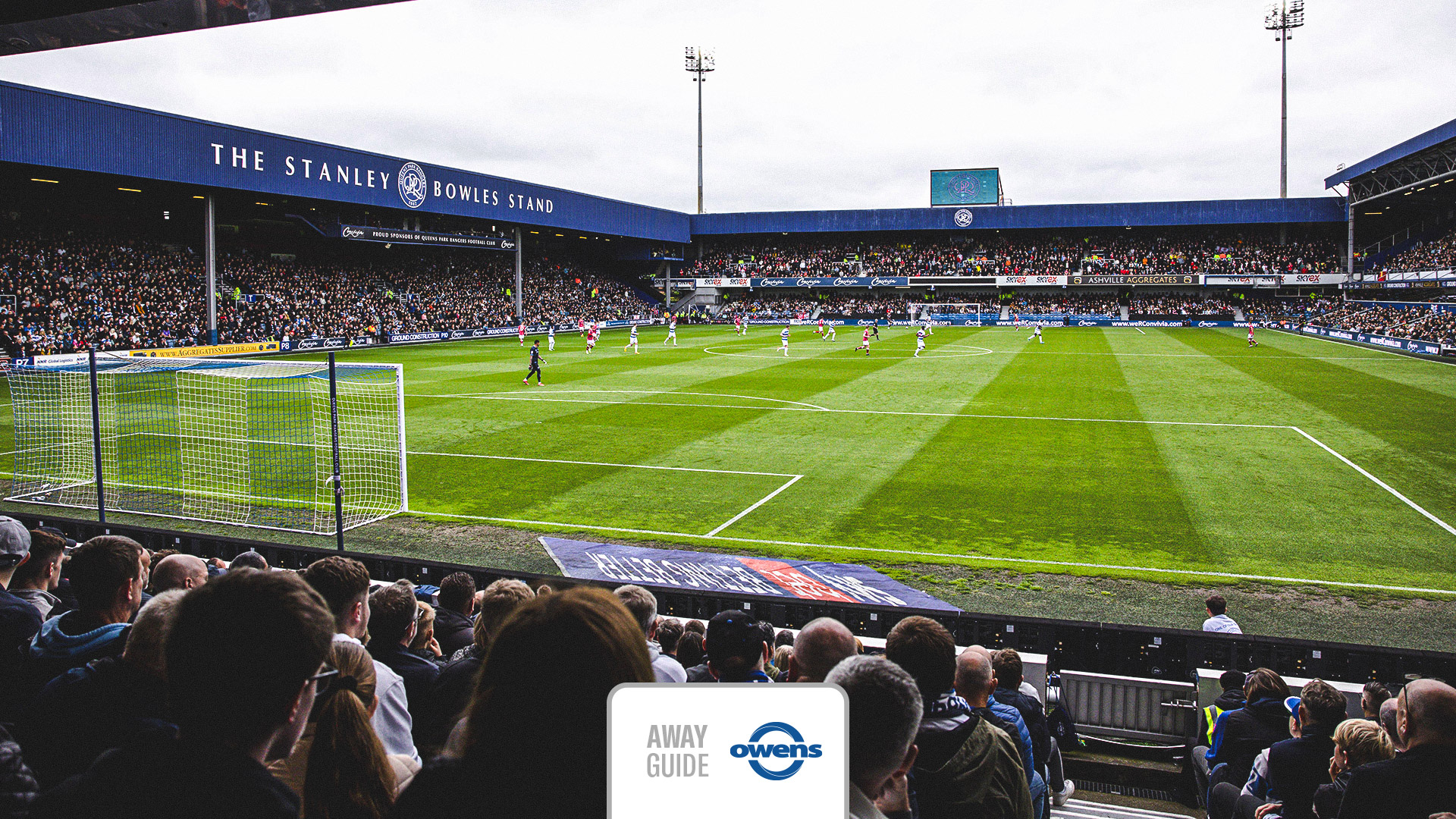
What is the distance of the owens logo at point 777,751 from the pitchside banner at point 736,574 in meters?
8.87

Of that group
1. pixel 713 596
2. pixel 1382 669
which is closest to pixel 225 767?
pixel 713 596

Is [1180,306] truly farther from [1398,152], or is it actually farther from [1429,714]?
[1429,714]

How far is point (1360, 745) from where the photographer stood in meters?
4.17

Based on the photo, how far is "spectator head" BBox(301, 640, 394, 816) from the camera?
2.54 m

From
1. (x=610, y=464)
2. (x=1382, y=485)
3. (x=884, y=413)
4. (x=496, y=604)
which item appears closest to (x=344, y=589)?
(x=496, y=604)

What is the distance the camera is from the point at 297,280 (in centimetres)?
5572

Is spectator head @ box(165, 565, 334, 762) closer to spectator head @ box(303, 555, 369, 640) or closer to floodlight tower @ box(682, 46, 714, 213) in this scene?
spectator head @ box(303, 555, 369, 640)

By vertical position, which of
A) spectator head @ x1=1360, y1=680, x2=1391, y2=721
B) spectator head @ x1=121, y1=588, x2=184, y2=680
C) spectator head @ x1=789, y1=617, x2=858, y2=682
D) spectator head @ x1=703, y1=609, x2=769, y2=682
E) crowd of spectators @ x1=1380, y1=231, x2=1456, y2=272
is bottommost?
spectator head @ x1=1360, y1=680, x2=1391, y2=721

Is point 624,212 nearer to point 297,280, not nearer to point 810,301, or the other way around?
point 810,301

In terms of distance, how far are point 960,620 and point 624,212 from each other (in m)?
75.5

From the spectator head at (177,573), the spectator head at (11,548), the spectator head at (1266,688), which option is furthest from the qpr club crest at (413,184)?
the spectator head at (1266,688)

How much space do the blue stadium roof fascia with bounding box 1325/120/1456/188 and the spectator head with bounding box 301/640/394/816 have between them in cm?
6420

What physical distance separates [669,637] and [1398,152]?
6976 cm

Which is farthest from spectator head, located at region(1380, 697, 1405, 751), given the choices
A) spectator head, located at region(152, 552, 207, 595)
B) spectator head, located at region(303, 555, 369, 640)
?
spectator head, located at region(152, 552, 207, 595)
